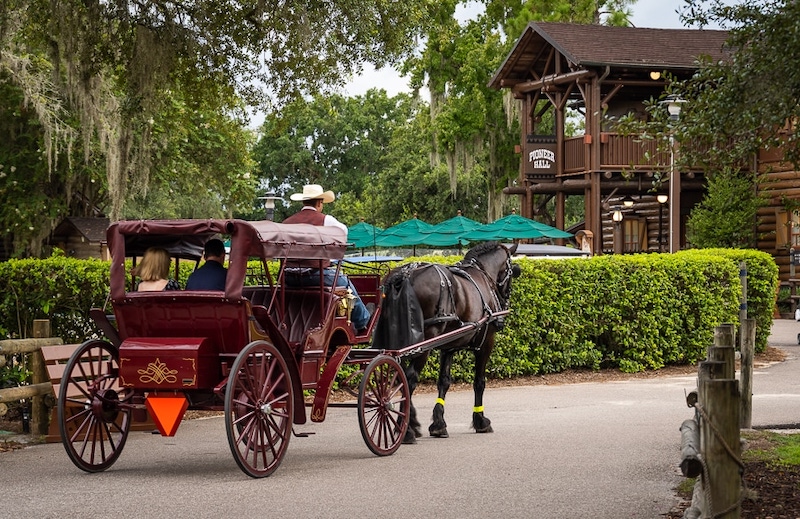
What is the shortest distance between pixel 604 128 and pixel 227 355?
1166 inches

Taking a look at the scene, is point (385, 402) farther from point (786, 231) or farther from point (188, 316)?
point (786, 231)

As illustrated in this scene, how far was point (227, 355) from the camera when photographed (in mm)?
9555

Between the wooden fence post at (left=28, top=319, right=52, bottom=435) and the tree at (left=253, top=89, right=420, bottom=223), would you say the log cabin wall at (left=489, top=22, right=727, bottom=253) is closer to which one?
the wooden fence post at (left=28, top=319, right=52, bottom=435)

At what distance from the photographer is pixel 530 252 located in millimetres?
32406

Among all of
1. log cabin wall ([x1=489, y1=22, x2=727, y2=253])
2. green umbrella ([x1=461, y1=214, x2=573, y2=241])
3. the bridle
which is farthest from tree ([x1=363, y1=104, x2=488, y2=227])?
the bridle

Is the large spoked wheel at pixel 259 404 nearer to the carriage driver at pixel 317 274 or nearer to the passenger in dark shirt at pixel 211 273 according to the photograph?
the passenger in dark shirt at pixel 211 273

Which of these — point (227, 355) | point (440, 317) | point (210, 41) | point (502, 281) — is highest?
→ point (210, 41)

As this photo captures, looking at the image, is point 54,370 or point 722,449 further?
point 54,370

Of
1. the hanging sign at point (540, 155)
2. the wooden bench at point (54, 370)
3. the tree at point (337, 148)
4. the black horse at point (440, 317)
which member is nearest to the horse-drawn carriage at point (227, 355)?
the black horse at point (440, 317)

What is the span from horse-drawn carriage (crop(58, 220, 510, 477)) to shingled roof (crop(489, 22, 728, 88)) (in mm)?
26235

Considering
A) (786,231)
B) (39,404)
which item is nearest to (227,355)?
(39,404)

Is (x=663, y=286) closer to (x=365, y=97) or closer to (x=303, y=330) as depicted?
(x=303, y=330)

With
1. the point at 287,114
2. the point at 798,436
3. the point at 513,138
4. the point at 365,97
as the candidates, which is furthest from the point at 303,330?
the point at 365,97

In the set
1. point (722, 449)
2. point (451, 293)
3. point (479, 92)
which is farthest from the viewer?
point (479, 92)
